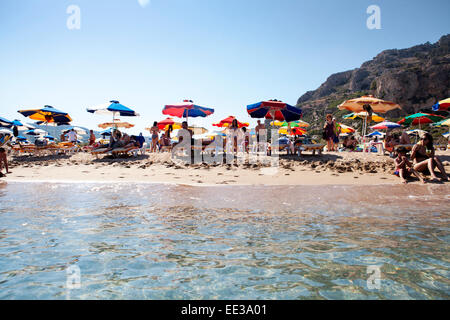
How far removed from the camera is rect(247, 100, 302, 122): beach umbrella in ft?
34.9

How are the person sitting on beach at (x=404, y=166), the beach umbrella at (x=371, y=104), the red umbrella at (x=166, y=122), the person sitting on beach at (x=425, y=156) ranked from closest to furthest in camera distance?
the person sitting on beach at (x=425, y=156)
the person sitting on beach at (x=404, y=166)
the beach umbrella at (x=371, y=104)
the red umbrella at (x=166, y=122)

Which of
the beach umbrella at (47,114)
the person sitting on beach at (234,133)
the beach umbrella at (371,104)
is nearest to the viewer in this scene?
the beach umbrella at (371,104)

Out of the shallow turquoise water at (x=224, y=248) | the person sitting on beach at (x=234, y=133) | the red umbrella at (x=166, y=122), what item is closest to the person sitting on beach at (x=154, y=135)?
the red umbrella at (x=166, y=122)

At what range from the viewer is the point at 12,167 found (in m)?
11.1

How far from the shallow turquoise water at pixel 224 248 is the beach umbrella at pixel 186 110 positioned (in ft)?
21.8

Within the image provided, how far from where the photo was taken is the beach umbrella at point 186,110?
11.4 m

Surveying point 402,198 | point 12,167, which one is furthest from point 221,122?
point 402,198

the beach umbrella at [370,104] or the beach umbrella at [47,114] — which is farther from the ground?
the beach umbrella at [47,114]

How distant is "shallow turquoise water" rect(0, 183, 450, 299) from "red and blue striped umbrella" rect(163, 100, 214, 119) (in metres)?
6.65

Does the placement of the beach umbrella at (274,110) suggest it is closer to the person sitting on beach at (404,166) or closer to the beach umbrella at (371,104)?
the beach umbrella at (371,104)

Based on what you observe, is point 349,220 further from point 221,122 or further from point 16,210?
point 221,122

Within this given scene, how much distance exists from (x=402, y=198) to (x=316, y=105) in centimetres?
9416

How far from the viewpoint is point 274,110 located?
11.6 meters
